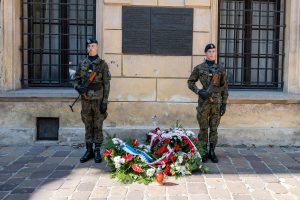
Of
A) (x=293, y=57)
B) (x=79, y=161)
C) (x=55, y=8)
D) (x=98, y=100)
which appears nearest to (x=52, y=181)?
(x=79, y=161)

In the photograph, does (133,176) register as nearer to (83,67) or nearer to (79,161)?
(79,161)

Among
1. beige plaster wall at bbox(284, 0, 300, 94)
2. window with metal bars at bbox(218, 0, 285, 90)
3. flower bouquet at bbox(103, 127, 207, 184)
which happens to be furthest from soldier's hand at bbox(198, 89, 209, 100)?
beige plaster wall at bbox(284, 0, 300, 94)

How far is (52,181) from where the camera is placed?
195 inches

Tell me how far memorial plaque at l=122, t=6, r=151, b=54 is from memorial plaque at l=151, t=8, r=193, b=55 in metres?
0.11

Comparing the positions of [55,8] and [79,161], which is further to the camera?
[55,8]

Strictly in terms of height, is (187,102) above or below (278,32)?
below

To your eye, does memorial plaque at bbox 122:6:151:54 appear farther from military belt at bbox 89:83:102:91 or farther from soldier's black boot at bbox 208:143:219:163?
soldier's black boot at bbox 208:143:219:163

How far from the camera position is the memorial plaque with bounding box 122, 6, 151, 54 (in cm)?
688

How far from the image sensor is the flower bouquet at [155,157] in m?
5.05

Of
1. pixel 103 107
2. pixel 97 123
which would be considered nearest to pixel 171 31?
pixel 103 107

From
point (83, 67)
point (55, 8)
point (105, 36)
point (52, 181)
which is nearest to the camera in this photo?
point (52, 181)

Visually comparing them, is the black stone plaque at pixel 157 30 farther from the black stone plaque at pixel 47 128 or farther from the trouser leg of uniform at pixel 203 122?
the black stone plaque at pixel 47 128

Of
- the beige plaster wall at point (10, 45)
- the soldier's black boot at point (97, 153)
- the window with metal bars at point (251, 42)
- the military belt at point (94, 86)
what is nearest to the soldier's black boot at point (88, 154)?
the soldier's black boot at point (97, 153)

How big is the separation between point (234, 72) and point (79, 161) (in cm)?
375
